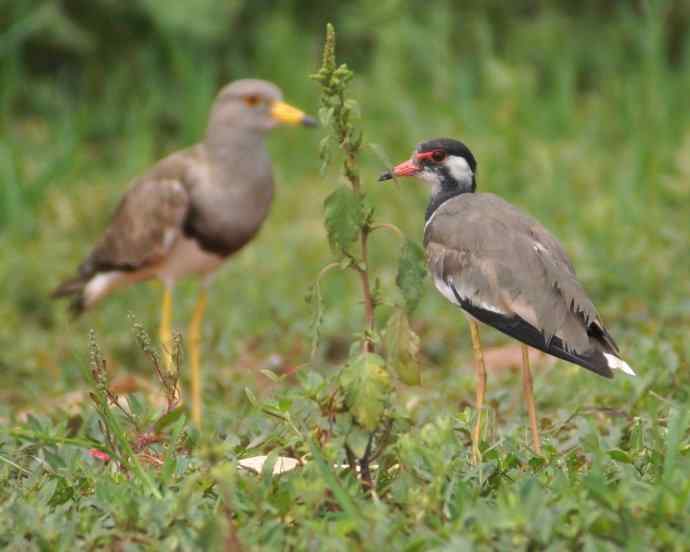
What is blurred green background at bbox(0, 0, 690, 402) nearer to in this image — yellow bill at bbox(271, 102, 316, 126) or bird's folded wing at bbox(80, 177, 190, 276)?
bird's folded wing at bbox(80, 177, 190, 276)

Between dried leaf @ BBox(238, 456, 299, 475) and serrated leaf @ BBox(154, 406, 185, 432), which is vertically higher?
serrated leaf @ BBox(154, 406, 185, 432)

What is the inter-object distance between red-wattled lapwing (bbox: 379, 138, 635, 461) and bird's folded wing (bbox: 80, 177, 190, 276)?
203cm

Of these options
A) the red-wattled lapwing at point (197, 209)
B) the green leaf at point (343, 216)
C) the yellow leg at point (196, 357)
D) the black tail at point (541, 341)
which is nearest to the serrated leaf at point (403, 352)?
the green leaf at point (343, 216)

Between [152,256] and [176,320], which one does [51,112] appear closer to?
[176,320]

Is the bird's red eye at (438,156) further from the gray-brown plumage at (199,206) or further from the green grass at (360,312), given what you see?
the gray-brown plumage at (199,206)

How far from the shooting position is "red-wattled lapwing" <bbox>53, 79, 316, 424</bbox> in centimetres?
584

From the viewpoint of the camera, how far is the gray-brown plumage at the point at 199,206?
19.2ft

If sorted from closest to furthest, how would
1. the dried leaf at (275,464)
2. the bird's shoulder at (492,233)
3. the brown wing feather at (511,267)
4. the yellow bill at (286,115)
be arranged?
the dried leaf at (275,464) → the brown wing feather at (511,267) → the bird's shoulder at (492,233) → the yellow bill at (286,115)

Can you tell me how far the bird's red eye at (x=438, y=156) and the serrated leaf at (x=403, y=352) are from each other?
120cm

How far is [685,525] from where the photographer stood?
2904 mm

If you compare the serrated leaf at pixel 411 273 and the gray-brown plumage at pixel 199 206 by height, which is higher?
the serrated leaf at pixel 411 273

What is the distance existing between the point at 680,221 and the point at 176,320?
268 cm

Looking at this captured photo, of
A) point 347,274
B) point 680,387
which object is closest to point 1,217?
point 347,274

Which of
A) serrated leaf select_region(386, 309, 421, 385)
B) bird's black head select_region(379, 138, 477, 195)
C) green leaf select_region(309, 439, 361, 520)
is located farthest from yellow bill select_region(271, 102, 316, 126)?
green leaf select_region(309, 439, 361, 520)
